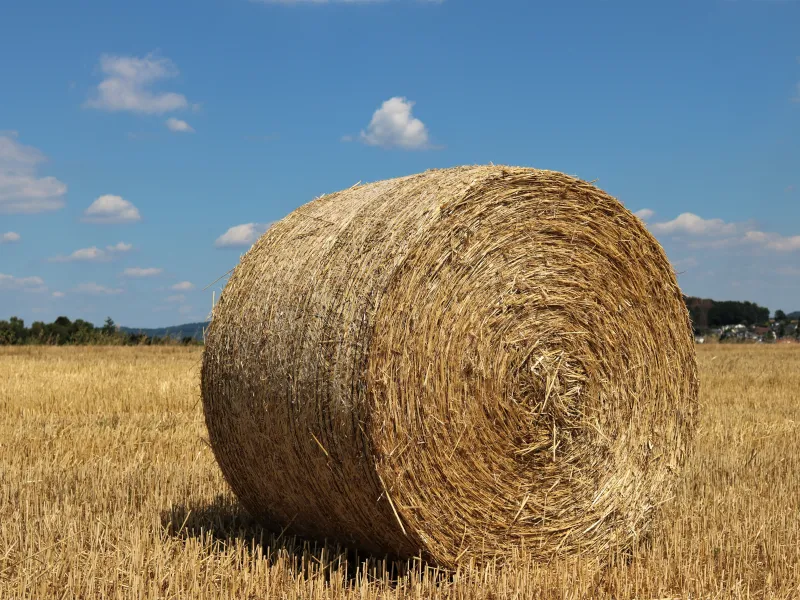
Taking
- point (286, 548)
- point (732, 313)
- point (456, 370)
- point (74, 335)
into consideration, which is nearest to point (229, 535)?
point (286, 548)

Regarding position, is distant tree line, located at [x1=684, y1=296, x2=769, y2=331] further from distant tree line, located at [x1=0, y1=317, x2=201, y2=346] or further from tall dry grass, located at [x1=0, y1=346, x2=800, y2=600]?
tall dry grass, located at [x1=0, y1=346, x2=800, y2=600]

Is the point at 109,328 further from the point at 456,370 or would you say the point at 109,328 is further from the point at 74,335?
the point at 456,370

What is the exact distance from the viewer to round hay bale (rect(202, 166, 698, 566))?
4652 millimetres

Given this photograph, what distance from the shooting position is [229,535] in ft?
18.8

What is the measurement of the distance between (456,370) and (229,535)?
6.98 ft

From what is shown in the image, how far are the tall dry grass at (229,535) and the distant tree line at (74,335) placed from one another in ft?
43.7

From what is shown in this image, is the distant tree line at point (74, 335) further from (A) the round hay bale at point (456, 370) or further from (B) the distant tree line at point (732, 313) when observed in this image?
(B) the distant tree line at point (732, 313)

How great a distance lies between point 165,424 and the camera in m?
9.85

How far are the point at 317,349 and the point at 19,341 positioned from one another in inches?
875

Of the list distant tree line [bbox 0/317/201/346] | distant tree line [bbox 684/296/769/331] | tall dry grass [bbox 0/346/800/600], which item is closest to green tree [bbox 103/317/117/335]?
distant tree line [bbox 0/317/201/346]

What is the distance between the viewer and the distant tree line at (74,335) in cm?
2369

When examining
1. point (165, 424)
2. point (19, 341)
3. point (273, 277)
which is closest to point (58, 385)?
point (165, 424)

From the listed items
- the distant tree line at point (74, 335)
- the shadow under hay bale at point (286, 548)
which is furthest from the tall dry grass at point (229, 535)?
the distant tree line at point (74, 335)

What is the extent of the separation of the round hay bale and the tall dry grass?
255 mm
